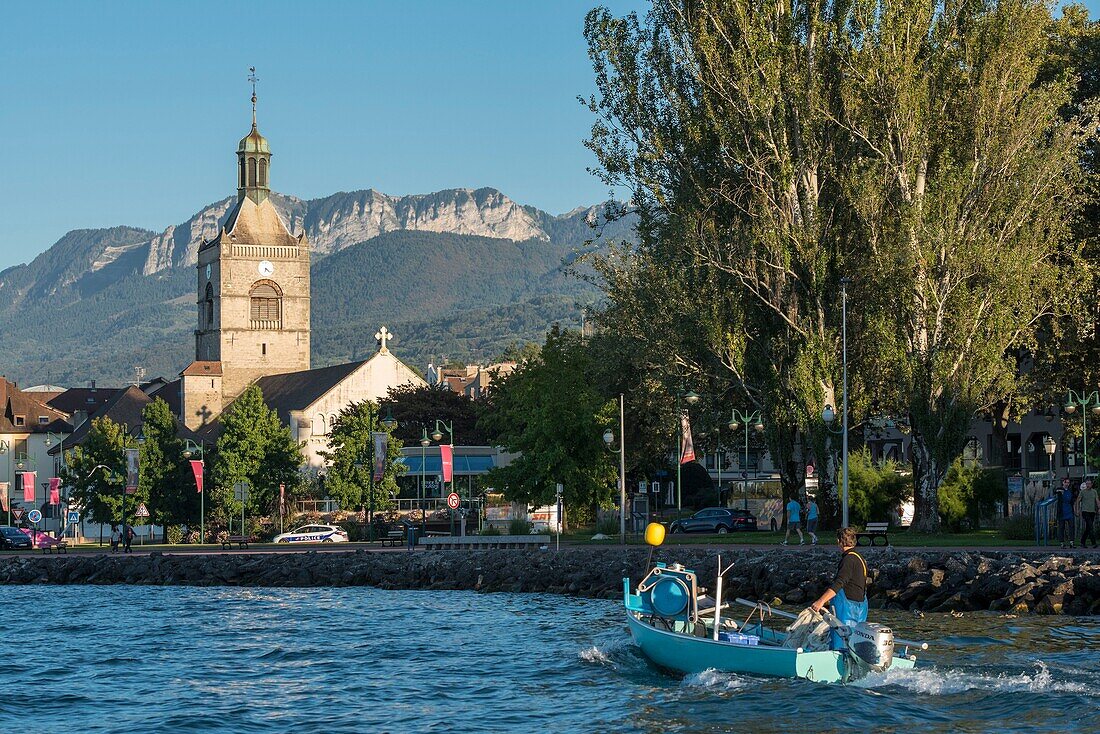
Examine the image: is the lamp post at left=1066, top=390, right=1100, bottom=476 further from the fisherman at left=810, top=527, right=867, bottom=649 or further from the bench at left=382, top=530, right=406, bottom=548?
the bench at left=382, top=530, right=406, bottom=548

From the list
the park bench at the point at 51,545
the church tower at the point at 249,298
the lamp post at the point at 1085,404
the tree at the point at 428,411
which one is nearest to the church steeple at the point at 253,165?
the church tower at the point at 249,298

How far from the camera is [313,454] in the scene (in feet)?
349

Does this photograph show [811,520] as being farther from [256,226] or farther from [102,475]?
[256,226]

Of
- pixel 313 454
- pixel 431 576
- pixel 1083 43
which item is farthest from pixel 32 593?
pixel 313 454

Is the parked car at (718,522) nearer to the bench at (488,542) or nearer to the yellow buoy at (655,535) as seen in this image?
the bench at (488,542)

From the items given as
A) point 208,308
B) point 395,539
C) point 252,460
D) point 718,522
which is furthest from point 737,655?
point 208,308

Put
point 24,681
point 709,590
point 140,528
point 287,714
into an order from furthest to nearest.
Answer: point 140,528, point 709,590, point 24,681, point 287,714

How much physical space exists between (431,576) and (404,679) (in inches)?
874

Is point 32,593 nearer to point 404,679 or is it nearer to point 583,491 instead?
point 583,491

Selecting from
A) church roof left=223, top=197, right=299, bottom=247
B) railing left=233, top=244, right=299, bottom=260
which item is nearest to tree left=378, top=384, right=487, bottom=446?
railing left=233, top=244, right=299, bottom=260

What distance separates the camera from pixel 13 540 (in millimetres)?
73312

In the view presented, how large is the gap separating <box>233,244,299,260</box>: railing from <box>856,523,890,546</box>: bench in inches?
3251

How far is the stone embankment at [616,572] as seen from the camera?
34.1 meters

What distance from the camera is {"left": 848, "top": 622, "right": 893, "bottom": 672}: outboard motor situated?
2262cm
